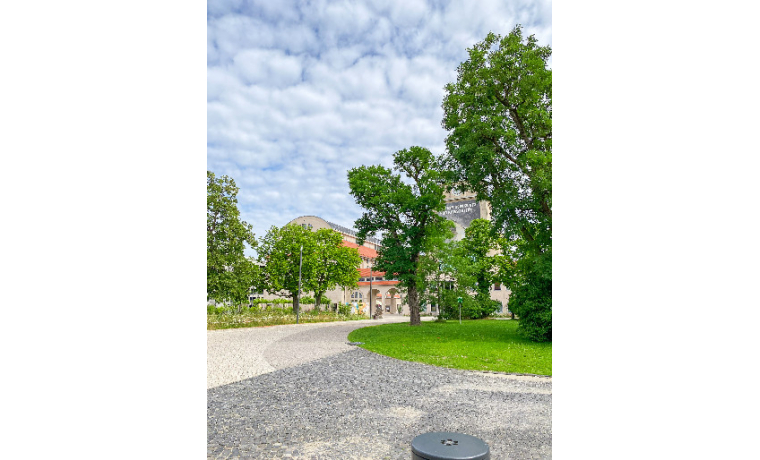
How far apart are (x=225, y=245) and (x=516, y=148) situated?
11.8 meters

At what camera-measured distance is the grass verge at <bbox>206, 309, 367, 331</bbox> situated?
15547 mm

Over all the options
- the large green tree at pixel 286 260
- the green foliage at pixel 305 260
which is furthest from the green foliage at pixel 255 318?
the large green tree at pixel 286 260

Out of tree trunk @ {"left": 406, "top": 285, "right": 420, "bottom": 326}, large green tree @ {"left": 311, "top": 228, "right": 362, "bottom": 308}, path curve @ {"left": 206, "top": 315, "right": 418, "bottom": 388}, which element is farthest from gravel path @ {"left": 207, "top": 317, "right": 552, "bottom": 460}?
large green tree @ {"left": 311, "top": 228, "right": 362, "bottom": 308}

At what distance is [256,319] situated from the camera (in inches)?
664

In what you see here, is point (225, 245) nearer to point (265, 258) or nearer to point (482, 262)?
point (265, 258)

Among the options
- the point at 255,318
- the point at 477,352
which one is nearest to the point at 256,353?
the point at 477,352

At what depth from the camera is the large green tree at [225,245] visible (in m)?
16.5

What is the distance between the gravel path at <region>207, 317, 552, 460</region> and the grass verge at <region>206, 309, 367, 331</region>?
873 cm

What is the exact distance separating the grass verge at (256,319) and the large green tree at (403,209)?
4960 millimetres

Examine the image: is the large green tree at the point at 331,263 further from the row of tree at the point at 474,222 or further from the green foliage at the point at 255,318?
the green foliage at the point at 255,318
